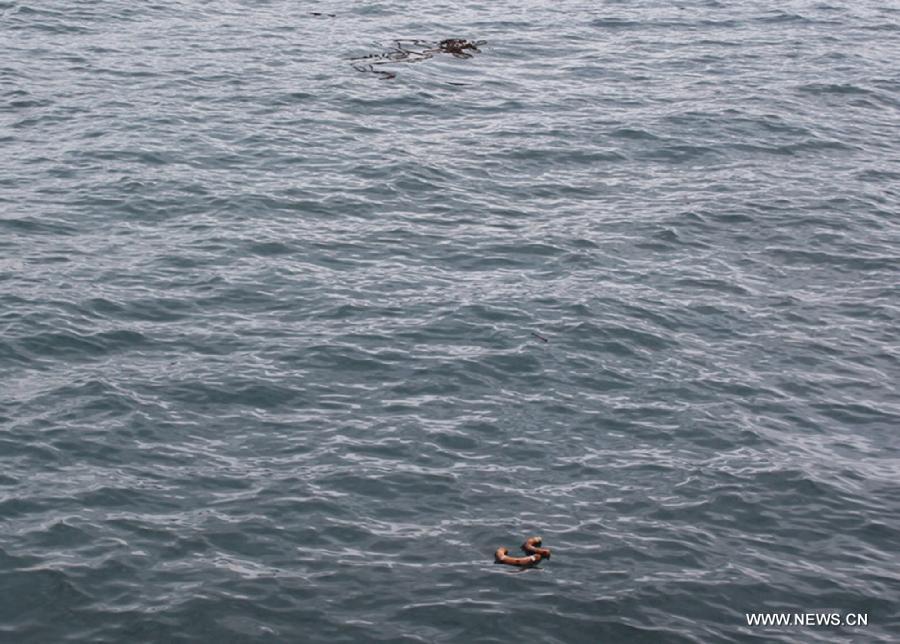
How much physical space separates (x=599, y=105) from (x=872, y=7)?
815 inches

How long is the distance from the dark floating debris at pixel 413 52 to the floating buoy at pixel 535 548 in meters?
25.7

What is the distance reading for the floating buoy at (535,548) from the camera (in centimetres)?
1878

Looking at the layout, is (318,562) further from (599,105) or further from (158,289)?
(599,105)

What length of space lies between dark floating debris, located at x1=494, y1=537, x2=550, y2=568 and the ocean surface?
162 mm

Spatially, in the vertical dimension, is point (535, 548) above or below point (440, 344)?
below

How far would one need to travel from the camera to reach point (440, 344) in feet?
83.5

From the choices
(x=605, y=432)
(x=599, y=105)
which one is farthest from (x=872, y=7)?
(x=605, y=432)

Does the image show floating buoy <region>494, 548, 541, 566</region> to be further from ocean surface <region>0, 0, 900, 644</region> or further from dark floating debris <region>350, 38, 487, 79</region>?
dark floating debris <region>350, 38, 487, 79</region>

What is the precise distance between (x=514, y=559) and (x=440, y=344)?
772 centimetres

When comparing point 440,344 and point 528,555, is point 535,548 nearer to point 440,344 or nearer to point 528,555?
point 528,555
